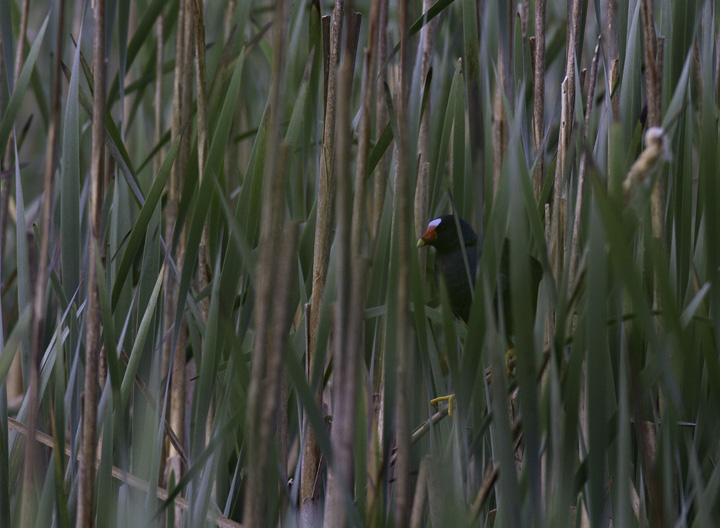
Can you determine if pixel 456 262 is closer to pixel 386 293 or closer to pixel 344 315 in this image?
pixel 386 293

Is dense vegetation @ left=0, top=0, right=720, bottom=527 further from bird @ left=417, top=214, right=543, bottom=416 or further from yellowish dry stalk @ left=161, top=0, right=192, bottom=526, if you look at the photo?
bird @ left=417, top=214, right=543, bottom=416

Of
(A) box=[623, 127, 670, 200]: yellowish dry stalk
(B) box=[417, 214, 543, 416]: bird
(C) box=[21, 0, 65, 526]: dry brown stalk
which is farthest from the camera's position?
(B) box=[417, 214, 543, 416]: bird

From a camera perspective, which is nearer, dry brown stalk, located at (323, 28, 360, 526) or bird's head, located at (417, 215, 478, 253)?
dry brown stalk, located at (323, 28, 360, 526)

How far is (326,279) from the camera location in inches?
27.6

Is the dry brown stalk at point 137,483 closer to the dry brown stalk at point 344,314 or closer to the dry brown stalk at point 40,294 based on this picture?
the dry brown stalk at point 40,294

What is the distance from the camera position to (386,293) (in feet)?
2.66

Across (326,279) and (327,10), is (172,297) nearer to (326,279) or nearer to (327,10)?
(326,279)

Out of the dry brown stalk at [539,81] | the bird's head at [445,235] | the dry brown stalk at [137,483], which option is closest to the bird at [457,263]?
the bird's head at [445,235]

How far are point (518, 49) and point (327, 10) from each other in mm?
928

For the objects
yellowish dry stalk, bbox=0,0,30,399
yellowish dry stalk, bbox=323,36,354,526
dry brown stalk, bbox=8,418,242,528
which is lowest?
dry brown stalk, bbox=8,418,242,528

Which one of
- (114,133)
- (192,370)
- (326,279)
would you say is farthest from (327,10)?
(326,279)

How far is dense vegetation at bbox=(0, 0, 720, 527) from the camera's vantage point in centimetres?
47

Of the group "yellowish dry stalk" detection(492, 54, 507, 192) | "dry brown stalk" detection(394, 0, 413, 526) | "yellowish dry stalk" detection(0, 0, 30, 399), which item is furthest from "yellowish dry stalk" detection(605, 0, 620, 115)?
"yellowish dry stalk" detection(0, 0, 30, 399)

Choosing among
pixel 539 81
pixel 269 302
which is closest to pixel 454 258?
pixel 539 81
